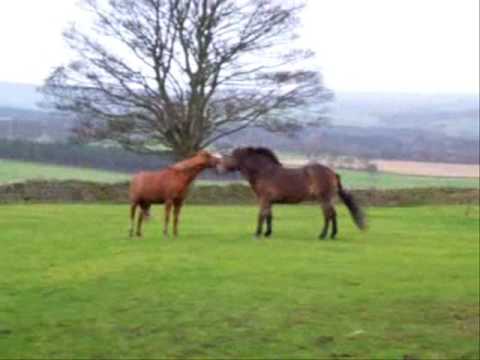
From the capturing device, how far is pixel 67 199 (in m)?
40.4

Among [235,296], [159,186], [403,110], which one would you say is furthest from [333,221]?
[403,110]

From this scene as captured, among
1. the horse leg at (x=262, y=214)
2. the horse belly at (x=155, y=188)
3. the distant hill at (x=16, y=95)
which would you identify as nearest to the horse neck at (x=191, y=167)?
the horse belly at (x=155, y=188)

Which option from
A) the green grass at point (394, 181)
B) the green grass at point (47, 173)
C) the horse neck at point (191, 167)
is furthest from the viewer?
the green grass at point (394, 181)

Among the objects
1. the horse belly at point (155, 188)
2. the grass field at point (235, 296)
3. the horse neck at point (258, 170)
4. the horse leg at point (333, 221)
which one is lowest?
the grass field at point (235, 296)

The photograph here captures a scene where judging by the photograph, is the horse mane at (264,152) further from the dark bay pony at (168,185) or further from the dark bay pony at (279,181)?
the dark bay pony at (168,185)

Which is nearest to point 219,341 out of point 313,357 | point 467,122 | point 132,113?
point 313,357

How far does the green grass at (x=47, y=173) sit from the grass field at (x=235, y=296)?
771 inches

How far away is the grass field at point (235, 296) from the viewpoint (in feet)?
35.2

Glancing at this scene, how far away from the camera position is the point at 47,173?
44781mm

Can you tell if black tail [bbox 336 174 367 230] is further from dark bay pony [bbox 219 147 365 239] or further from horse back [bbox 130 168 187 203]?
horse back [bbox 130 168 187 203]

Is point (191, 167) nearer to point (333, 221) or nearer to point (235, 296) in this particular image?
point (333, 221)

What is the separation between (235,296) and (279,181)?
349 inches

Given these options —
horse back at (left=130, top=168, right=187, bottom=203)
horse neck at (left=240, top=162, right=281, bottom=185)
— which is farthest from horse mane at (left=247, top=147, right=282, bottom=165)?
horse back at (left=130, top=168, right=187, bottom=203)

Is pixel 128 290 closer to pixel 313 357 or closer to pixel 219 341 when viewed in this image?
pixel 219 341
